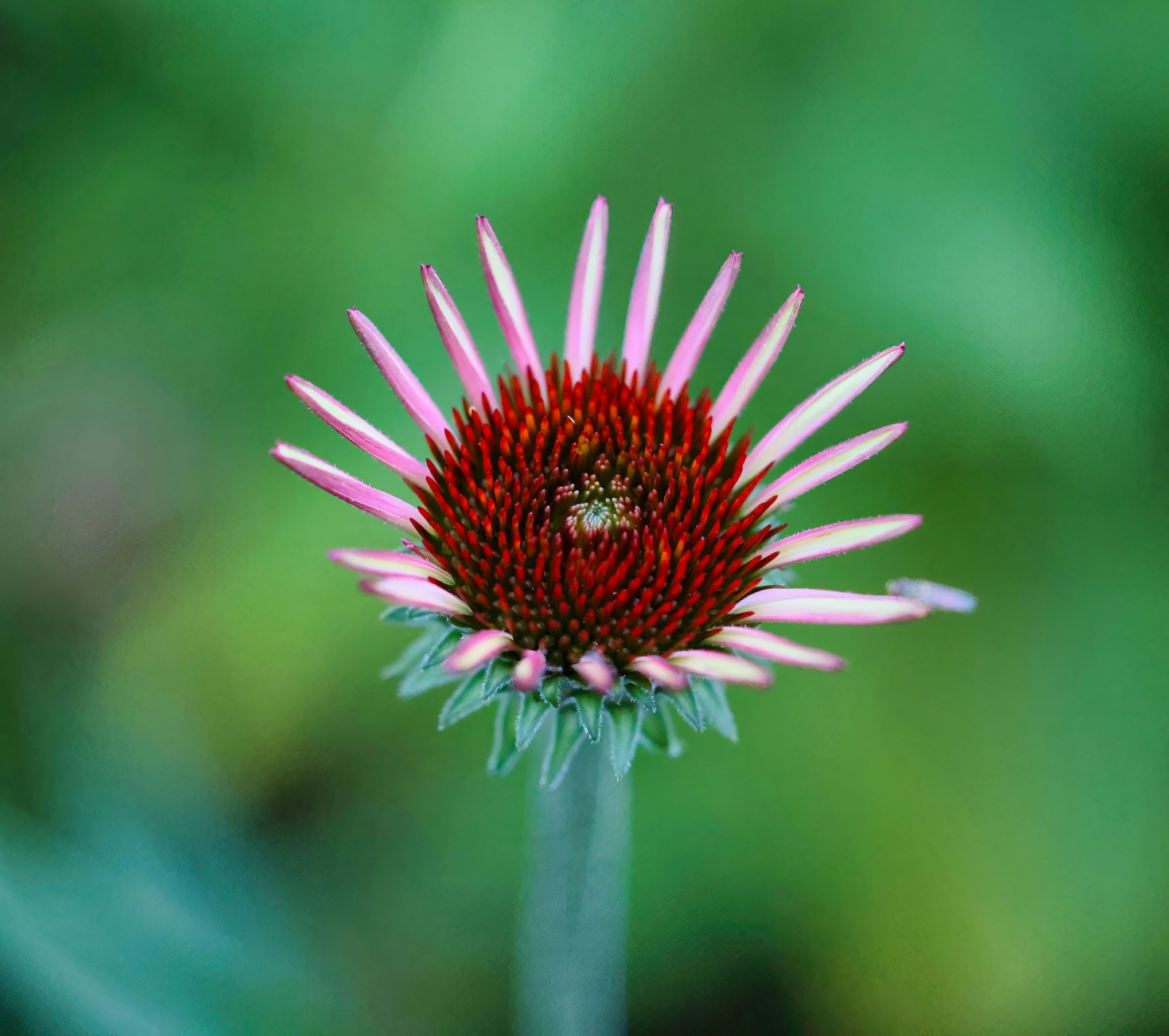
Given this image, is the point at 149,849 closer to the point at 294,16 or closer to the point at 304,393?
the point at 304,393

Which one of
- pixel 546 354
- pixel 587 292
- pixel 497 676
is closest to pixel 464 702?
pixel 497 676

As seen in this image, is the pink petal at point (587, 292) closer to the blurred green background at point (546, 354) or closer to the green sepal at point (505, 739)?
the green sepal at point (505, 739)

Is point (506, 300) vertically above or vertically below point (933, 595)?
above

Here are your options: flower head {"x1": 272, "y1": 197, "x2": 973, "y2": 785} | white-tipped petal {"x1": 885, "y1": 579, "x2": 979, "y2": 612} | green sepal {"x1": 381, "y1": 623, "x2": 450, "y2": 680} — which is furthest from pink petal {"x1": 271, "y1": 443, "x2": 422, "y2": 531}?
white-tipped petal {"x1": 885, "y1": 579, "x2": 979, "y2": 612}

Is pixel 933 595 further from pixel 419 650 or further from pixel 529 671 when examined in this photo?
pixel 419 650

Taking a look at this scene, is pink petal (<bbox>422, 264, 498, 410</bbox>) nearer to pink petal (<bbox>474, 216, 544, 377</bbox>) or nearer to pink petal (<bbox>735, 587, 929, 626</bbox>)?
pink petal (<bbox>474, 216, 544, 377</bbox>)

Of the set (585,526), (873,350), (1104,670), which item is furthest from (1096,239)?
(585,526)
